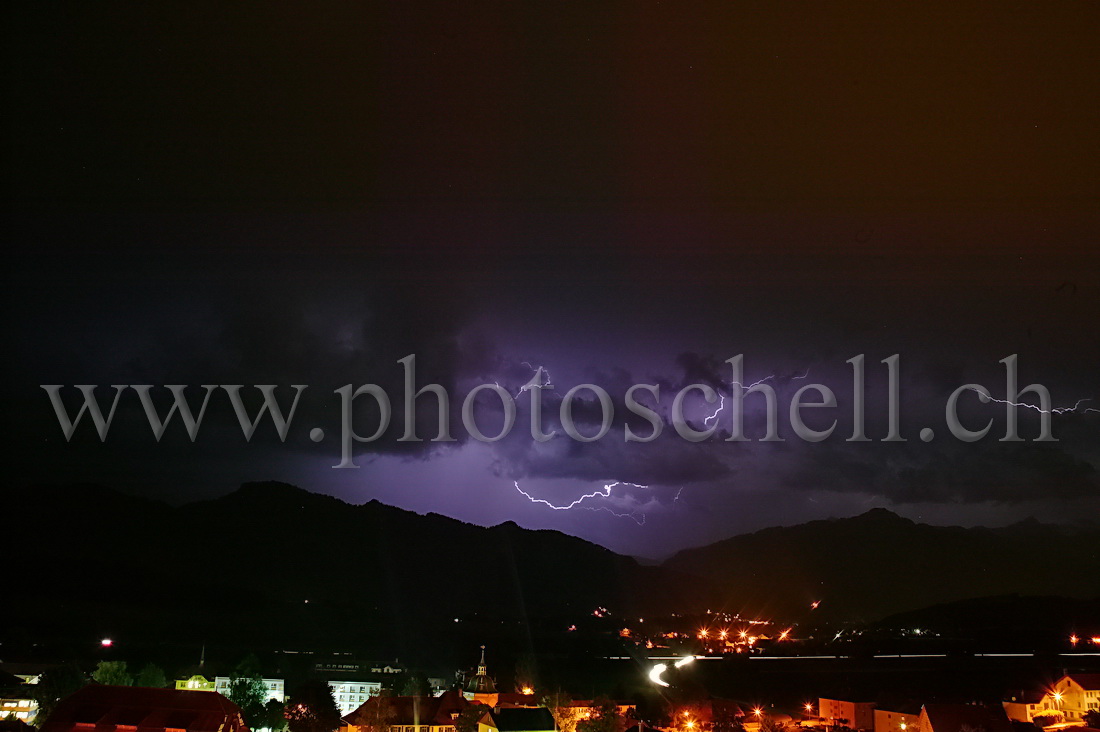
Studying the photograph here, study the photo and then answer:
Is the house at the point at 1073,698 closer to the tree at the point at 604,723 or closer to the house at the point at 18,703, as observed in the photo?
the tree at the point at 604,723

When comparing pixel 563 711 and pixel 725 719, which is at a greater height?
pixel 725 719

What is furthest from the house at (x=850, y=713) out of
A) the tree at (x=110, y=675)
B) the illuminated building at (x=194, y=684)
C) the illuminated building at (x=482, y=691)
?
the tree at (x=110, y=675)

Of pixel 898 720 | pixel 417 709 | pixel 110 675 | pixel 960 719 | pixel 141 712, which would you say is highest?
pixel 141 712

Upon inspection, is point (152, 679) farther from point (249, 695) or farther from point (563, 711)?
point (563, 711)

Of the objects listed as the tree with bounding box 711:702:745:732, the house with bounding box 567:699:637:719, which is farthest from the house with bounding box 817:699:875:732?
the house with bounding box 567:699:637:719

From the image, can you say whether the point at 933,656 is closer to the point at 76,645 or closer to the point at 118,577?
the point at 76,645

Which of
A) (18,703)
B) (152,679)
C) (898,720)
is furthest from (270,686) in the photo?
(898,720)

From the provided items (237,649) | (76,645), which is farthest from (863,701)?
(76,645)
